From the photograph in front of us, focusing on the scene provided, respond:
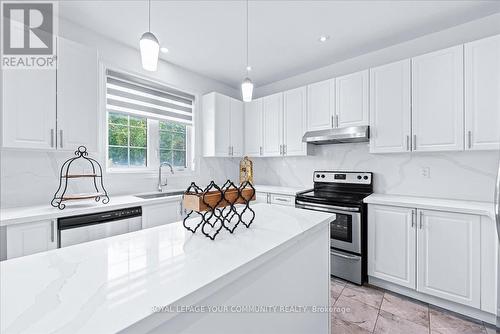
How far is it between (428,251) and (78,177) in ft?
11.0

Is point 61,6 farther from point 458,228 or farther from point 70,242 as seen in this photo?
point 458,228

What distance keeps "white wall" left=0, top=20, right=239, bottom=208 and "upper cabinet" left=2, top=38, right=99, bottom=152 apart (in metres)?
0.33

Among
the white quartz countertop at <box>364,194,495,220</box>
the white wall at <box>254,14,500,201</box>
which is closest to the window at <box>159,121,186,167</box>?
the white wall at <box>254,14,500,201</box>

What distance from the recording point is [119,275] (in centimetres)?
71

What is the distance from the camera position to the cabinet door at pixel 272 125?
11.3 feet

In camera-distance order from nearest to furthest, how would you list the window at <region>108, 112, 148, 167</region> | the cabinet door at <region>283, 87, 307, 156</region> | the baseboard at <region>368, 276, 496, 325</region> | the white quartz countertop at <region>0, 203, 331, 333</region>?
1. the white quartz countertop at <region>0, 203, 331, 333</region>
2. the baseboard at <region>368, 276, 496, 325</region>
3. the window at <region>108, 112, 148, 167</region>
4. the cabinet door at <region>283, 87, 307, 156</region>

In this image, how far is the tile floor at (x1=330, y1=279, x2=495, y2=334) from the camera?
1.80m

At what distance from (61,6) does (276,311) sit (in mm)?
2973

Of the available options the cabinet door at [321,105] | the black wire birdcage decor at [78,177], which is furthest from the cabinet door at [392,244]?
the black wire birdcage decor at [78,177]

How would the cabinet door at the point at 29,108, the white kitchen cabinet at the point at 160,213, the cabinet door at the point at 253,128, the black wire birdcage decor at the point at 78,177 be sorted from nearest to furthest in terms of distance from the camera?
the cabinet door at the point at 29,108
the black wire birdcage decor at the point at 78,177
the white kitchen cabinet at the point at 160,213
the cabinet door at the point at 253,128

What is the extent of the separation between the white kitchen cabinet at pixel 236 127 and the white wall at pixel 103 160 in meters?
0.36

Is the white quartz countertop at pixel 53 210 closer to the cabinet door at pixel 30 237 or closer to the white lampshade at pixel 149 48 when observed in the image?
the cabinet door at pixel 30 237

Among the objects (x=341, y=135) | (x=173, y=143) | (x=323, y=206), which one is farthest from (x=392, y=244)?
(x=173, y=143)

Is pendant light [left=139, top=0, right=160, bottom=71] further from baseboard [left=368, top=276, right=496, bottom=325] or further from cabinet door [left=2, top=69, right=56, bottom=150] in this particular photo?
baseboard [left=368, top=276, right=496, bottom=325]
